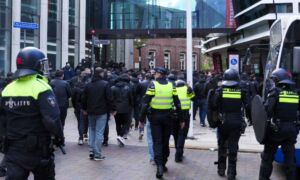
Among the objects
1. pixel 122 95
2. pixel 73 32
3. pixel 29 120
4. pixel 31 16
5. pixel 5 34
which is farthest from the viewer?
pixel 73 32

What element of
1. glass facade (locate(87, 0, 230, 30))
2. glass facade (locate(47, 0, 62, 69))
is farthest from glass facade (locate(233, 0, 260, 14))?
glass facade (locate(47, 0, 62, 69))

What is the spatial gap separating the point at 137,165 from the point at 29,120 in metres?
4.77

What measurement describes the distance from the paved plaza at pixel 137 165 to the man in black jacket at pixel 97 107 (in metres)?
0.34

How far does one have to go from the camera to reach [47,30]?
96.9ft

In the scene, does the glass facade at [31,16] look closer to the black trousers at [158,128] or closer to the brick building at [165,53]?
the black trousers at [158,128]

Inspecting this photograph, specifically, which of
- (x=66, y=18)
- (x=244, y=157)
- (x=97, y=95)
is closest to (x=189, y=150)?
(x=244, y=157)

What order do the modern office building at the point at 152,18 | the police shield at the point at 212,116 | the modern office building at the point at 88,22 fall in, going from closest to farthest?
the police shield at the point at 212,116, the modern office building at the point at 88,22, the modern office building at the point at 152,18

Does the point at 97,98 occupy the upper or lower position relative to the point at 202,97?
upper

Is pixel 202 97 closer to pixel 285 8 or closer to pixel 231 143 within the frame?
pixel 231 143

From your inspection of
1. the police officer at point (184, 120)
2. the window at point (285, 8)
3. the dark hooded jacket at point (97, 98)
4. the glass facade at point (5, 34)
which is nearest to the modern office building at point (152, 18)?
the window at point (285, 8)

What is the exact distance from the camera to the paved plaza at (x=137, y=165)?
8.99m

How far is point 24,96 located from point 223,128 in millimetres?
4069

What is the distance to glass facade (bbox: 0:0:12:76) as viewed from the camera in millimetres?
25594

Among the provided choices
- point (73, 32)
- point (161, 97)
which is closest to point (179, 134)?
point (161, 97)
